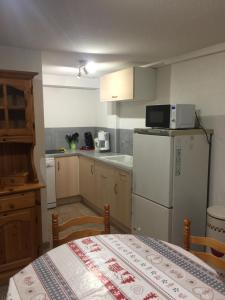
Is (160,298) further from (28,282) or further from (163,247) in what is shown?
(28,282)

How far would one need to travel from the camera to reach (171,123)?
2.52 m

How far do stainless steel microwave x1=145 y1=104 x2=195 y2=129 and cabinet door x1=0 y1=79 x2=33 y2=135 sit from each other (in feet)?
4.28

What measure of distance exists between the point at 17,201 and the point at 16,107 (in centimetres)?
90

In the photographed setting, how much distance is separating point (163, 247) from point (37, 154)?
71.6 inches

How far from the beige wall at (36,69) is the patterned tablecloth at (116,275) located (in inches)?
57.6

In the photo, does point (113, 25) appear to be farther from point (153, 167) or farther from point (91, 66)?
point (91, 66)

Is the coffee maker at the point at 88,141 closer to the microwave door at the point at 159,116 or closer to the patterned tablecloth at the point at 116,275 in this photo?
the microwave door at the point at 159,116

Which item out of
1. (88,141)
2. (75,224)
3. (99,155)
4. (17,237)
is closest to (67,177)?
(99,155)

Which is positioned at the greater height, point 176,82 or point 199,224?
point 176,82

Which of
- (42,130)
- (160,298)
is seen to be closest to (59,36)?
(42,130)

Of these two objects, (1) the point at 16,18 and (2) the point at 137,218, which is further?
(2) the point at 137,218

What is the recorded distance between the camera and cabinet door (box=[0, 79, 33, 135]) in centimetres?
234

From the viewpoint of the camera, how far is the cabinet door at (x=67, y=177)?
167 inches

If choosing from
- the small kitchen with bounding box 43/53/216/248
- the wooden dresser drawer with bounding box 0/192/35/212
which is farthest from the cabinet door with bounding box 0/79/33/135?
the small kitchen with bounding box 43/53/216/248
